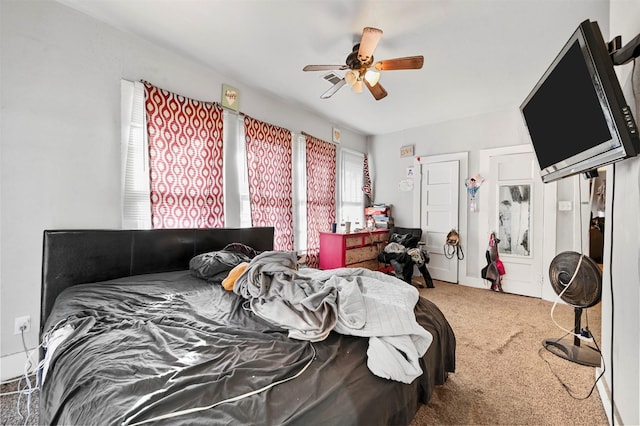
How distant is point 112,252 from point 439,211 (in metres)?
4.39

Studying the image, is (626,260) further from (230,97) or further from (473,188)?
(230,97)

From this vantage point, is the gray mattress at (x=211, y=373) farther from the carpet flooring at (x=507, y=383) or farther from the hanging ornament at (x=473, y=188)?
the hanging ornament at (x=473, y=188)

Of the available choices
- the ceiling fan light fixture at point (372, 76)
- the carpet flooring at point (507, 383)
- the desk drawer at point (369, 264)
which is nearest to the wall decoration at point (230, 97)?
the ceiling fan light fixture at point (372, 76)

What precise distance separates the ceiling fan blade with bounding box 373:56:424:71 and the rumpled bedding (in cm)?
179

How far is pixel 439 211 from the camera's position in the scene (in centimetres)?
443

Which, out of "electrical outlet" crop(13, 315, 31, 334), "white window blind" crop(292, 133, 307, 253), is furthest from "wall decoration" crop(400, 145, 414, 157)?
"electrical outlet" crop(13, 315, 31, 334)

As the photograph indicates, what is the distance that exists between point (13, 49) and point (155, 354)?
2.34 meters

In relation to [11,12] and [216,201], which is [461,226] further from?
[11,12]

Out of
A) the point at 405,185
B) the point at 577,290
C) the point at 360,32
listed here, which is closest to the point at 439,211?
the point at 405,185

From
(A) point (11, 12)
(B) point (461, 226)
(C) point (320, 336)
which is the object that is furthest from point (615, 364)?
(A) point (11, 12)

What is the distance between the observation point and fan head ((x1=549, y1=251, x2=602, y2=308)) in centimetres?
192

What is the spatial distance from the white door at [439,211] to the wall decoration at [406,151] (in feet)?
1.13

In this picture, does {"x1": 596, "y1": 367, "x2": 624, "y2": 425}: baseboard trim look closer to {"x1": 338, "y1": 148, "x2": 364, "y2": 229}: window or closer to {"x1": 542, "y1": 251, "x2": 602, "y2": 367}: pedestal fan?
{"x1": 542, "y1": 251, "x2": 602, "y2": 367}: pedestal fan

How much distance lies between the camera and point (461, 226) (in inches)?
165
